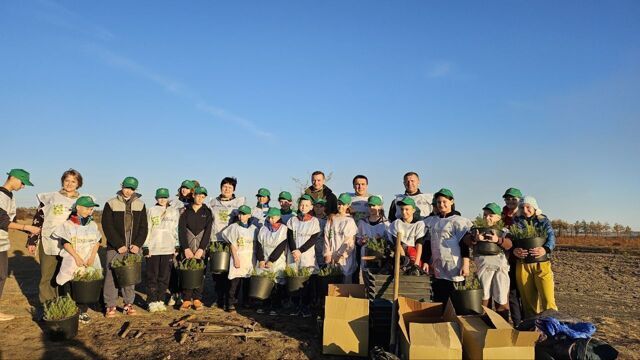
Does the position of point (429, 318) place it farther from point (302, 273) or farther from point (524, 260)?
point (302, 273)

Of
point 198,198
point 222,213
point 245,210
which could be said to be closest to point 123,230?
point 198,198

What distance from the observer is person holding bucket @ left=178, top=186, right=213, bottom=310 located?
628 centimetres

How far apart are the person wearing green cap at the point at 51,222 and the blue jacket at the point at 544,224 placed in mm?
5937

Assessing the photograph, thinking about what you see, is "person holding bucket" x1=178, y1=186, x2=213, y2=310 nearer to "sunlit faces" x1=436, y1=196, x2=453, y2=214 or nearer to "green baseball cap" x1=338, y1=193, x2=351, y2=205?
"green baseball cap" x1=338, y1=193, x2=351, y2=205

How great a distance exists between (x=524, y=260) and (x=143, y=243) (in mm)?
4993

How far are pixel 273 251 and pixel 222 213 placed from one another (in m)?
1.28

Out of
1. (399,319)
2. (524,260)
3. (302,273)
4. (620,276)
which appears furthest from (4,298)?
(620,276)

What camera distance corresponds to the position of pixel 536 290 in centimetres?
488

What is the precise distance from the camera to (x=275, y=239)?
6.23 meters

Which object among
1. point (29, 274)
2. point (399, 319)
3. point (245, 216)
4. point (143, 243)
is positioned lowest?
point (29, 274)

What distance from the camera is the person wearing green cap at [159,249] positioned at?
6176 mm

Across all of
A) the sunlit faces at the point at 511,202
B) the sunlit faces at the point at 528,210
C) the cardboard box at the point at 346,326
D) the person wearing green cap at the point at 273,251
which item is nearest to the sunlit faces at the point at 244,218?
the person wearing green cap at the point at 273,251

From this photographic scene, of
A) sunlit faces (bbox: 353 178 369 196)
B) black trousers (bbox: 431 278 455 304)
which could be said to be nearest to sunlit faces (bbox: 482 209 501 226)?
black trousers (bbox: 431 278 455 304)

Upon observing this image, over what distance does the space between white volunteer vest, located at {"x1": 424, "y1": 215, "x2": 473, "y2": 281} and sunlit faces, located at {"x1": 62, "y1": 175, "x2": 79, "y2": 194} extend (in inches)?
192
